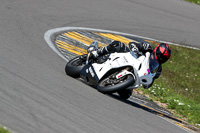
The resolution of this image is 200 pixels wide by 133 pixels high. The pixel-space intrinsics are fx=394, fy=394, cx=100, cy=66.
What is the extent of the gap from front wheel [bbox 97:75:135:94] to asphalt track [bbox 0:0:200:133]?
0.54 ft

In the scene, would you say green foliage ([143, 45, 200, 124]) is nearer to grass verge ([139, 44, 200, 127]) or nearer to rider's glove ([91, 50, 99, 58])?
grass verge ([139, 44, 200, 127])

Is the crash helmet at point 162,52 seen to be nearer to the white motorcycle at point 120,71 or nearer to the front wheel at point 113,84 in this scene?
the white motorcycle at point 120,71

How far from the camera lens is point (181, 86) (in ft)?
39.0

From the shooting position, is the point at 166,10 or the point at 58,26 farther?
the point at 166,10

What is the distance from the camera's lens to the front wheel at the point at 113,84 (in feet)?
24.0

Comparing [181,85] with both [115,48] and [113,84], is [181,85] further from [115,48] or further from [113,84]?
[113,84]

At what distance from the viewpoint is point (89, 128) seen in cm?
501

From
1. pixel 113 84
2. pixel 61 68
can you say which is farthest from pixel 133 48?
pixel 61 68

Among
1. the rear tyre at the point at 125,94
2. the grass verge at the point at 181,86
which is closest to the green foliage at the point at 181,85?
the grass verge at the point at 181,86

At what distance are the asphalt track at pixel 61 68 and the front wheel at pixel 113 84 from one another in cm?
17

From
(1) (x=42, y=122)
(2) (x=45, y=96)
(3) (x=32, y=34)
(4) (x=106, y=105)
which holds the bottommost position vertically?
(3) (x=32, y=34)

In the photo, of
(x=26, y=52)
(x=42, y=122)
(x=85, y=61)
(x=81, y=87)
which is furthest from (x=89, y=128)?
(x=26, y=52)

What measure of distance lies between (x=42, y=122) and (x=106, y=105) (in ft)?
7.30

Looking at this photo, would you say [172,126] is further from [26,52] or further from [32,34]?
[32,34]
